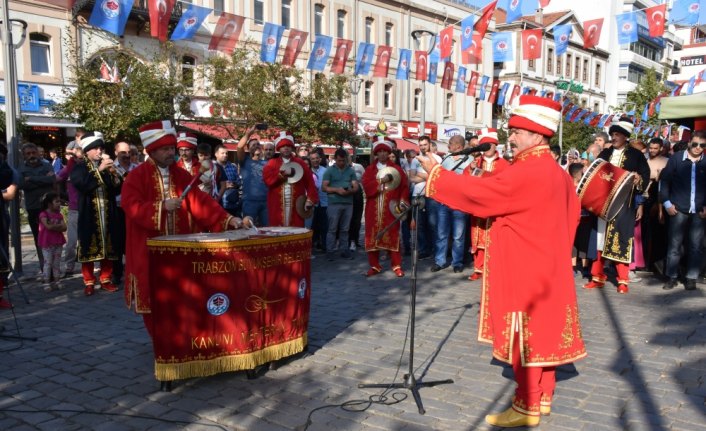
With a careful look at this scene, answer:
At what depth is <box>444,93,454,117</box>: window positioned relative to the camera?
130 feet

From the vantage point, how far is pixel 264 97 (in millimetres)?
22500

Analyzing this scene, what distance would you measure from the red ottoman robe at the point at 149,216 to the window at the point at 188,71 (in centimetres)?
1804

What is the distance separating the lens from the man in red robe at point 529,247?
3.50 m

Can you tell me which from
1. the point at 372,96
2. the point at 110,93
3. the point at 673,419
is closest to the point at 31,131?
the point at 110,93

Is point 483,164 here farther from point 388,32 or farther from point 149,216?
point 388,32

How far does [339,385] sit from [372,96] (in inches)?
1221

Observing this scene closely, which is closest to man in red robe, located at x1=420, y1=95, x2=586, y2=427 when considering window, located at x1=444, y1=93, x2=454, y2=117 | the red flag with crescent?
the red flag with crescent

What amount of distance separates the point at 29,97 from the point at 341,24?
16802 millimetres

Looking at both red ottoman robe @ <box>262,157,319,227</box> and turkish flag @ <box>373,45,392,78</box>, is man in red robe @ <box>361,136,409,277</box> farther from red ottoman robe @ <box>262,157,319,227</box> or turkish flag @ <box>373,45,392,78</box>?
turkish flag @ <box>373,45,392,78</box>

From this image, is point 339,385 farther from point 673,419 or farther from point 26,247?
point 26,247

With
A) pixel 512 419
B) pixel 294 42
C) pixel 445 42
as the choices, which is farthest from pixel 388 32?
pixel 512 419

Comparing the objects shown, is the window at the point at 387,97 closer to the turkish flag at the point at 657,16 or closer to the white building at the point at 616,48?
the turkish flag at the point at 657,16

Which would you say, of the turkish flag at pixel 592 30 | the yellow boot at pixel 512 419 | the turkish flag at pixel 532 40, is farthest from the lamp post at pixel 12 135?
the turkish flag at pixel 592 30

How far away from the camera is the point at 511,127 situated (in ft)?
12.4
